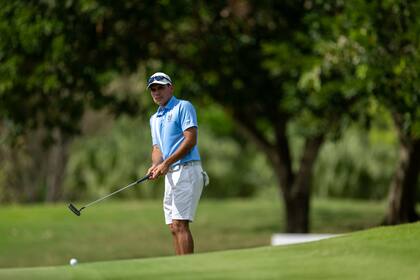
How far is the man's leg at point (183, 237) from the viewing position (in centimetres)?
1080

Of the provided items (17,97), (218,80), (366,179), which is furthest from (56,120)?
(366,179)

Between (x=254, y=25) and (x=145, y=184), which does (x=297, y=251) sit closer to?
(x=254, y=25)

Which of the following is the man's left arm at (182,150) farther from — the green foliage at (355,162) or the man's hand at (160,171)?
the green foliage at (355,162)

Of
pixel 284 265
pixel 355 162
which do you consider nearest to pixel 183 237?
pixel 284 265

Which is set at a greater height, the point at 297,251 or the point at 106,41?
the point at 106,41

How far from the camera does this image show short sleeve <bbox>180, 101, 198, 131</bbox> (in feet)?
35.1

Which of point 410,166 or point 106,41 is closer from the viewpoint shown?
point 106,41

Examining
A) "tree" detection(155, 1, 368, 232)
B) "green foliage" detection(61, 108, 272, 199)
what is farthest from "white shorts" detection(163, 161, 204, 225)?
"green foliage" detection(61, 108, 272, 199)

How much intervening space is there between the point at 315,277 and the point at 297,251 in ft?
3.17

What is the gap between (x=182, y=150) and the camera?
34.8ft

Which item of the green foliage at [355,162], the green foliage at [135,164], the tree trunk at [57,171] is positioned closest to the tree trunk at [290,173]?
the green foliage at [355,162]

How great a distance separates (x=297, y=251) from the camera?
9.36 m

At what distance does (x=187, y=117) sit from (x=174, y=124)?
0.60 feet

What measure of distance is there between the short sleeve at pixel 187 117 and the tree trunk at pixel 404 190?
1193cm
